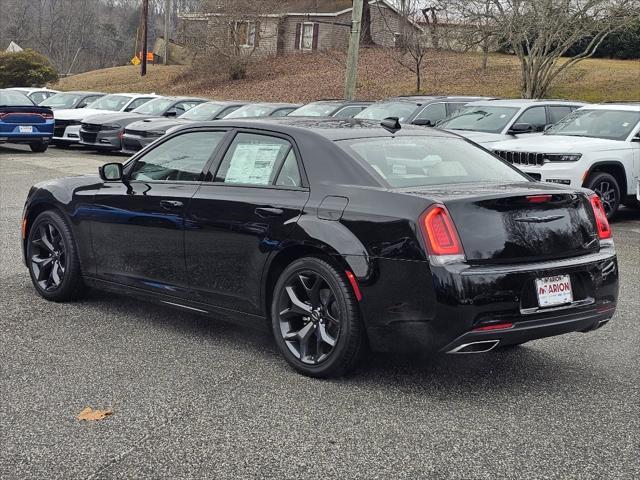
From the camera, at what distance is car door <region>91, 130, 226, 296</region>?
5.98 metres

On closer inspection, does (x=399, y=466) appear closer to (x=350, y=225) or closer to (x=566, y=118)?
(x=350, y=225)

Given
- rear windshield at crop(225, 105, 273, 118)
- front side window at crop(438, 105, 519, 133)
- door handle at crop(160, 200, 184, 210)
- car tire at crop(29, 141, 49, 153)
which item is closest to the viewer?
door handle at crop(160, 200, 184, 210)

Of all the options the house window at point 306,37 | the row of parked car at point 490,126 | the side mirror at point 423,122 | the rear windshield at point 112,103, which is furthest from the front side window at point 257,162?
the house window at point 306,37

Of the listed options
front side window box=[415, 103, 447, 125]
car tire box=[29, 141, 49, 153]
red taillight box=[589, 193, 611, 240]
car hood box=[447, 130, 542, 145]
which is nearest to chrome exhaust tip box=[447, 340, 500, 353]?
red taillight box=[589, 193, 611, 240]

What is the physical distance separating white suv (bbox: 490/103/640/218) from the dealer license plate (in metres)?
7.20

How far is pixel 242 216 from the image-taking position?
5539 millimetres

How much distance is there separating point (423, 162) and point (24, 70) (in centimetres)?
4831

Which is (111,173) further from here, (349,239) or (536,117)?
(536,117)

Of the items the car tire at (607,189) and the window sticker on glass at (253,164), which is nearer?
the window sticker on glass at (253,164)

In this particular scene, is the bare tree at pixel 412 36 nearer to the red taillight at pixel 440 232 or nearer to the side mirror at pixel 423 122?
the side mirror at pixel 423 122

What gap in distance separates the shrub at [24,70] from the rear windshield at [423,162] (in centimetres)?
4742

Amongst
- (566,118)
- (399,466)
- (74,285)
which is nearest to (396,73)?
(566,118)

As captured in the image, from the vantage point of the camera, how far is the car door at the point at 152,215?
5984 millimetres

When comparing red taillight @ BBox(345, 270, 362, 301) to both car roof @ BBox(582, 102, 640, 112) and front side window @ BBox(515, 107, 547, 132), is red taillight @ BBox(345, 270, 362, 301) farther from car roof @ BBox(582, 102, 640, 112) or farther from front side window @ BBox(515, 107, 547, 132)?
front side window @ BBox(515, 107, 547, 132)
